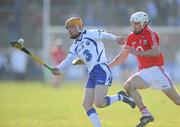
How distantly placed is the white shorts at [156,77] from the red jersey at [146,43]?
9 centimetres

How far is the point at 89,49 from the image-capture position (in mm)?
12562

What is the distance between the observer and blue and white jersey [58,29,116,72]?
12562mm

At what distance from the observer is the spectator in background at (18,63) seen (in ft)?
120

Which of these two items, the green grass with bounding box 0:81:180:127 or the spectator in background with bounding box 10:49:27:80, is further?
the spectator in background with bounding box 10:49:27:80

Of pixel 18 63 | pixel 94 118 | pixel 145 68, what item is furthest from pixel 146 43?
pixel 18 63

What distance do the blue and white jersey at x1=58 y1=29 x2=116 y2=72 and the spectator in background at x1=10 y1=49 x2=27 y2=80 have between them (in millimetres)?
24006

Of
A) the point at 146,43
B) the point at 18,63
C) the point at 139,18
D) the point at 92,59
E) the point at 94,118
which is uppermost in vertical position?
the point at 139,18

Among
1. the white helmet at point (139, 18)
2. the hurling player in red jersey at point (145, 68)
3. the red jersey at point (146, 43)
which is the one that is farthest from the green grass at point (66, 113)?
the white helmet at point (139, 18)

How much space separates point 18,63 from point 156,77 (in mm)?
24157

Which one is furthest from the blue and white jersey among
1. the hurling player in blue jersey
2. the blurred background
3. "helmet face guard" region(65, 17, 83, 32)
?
the blurred background

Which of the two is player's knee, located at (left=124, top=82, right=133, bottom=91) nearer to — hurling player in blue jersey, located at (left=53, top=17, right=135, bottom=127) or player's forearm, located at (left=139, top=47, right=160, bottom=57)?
hurling player in blue jersey, located at (left=53, top=17, right=135, bottom=127)

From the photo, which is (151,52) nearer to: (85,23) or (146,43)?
(146,43)

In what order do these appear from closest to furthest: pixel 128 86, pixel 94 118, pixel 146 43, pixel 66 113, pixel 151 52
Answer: pixel 94 118
pixel 151 52
pixel 146 43
pixel 128 86
pixel 66 113

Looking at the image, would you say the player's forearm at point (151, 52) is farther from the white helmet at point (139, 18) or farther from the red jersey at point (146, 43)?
the white helmet at point (139, 18)
